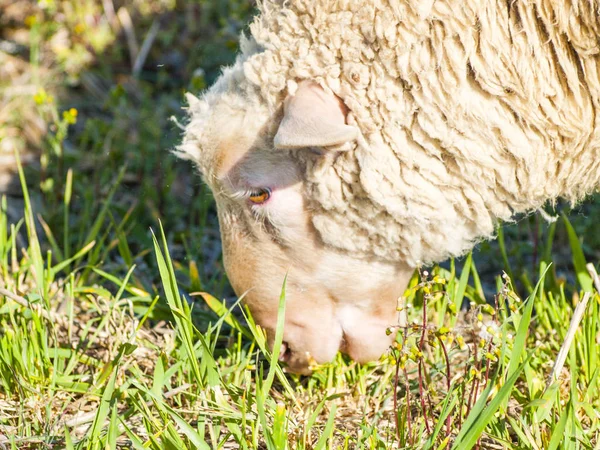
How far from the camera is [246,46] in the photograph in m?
2.69

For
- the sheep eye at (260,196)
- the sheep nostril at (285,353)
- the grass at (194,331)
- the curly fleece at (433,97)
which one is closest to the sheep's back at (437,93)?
→ the curly fleece at (433,97)

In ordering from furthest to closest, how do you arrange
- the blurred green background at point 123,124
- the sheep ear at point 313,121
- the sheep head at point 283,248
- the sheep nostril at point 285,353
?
the blurred green background at point 123,124 < the sheep nostril at point 285,353 < the sheep head at point 283,248 < the sheep ear at point 313,121

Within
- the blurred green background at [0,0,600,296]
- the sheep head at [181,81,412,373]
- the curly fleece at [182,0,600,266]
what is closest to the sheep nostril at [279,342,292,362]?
the sheep head at [181,81,412,373]

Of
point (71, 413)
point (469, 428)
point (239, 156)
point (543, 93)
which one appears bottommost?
point (71, 413)

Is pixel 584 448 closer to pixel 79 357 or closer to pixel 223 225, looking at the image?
pixel 223 225

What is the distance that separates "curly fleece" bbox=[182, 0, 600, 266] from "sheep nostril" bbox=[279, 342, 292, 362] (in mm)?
466

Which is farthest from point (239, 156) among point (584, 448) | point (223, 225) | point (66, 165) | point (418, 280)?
point (66, 165)

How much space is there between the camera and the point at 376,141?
2457 mm

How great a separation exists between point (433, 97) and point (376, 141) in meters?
0.22

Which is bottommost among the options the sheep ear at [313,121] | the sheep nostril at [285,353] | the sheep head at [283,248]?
the sheep nostril at [285,353]

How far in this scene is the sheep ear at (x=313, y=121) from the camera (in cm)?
229

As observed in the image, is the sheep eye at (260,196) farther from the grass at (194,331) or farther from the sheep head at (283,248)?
the grass at (194,331)

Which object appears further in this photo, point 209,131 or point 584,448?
point 209,131

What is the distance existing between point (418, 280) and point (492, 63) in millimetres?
1141
